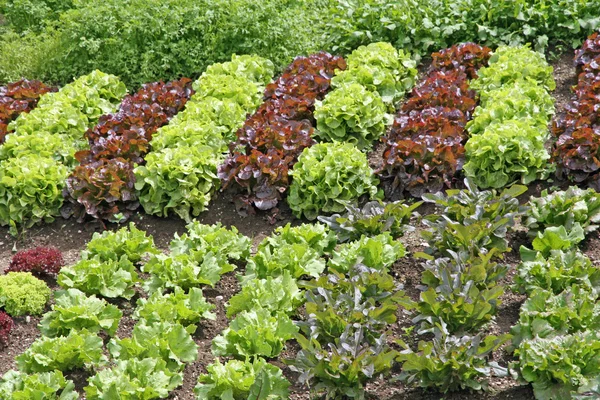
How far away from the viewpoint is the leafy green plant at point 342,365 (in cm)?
635

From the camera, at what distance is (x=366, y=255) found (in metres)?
7.72

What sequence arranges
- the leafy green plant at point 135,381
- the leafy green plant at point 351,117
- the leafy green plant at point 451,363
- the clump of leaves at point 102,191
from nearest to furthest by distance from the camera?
the leafy green plant at point 451,363
the leafy green plant at point 135,381
the clump of leaves at point 102,191
the leafy green plant at point 351,117

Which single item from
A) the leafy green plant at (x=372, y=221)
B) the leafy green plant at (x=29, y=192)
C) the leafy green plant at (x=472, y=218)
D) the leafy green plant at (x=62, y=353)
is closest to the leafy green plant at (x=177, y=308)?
the leafy green plant at (x=62, y=353)

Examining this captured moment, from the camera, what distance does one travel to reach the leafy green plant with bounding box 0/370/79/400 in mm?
6417

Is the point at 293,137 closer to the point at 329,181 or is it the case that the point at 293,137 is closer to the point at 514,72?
the point at 329,181

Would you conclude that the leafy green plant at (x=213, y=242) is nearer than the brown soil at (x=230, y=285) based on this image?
No

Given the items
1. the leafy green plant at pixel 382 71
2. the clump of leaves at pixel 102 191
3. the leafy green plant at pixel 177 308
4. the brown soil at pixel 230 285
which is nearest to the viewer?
the brown soil at pixel 230 285

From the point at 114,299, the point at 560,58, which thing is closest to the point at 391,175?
the point at 114,299

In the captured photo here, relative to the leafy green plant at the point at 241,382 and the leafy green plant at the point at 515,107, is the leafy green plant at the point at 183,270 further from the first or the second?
the leafy green plant at the point at 515,107

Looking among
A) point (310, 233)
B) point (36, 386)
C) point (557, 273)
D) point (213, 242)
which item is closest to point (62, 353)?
point (36, 386)

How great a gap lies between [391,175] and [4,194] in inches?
168

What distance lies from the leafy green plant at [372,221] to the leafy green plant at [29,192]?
311cm

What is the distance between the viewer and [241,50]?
12156 millimetres

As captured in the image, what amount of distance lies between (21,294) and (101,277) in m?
0.72
